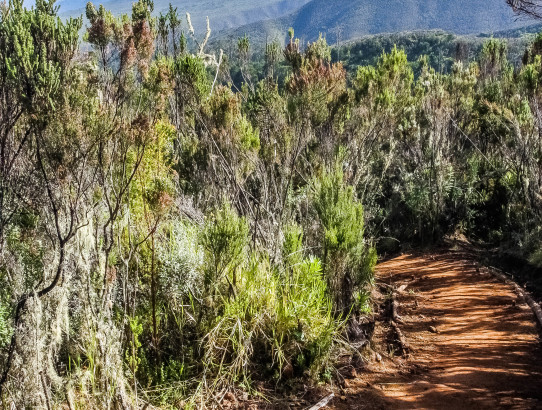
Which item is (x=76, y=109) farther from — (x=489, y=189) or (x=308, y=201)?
(x=489, y=189)

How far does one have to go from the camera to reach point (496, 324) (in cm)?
546

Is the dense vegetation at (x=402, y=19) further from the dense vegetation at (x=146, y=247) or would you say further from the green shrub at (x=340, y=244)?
the green shrub at (x=340, y=244)

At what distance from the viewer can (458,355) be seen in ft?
15.6

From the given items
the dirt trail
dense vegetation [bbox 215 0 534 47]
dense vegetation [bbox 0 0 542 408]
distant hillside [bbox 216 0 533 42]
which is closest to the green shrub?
dense vegetation [bbox 0 0 542 408]

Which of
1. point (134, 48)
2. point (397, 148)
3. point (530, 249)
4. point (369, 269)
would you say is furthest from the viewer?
point (397, 148)

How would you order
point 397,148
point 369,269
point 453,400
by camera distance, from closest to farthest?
point 453,400, point 369,269, point 397,148

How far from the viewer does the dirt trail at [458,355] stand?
389 cm

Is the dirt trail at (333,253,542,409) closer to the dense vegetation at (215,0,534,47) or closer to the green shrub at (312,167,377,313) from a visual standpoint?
the green shrub at (312,167,377,313)

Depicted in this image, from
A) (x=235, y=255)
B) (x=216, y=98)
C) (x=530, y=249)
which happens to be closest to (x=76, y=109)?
(x=235, y=255)

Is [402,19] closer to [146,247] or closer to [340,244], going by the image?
[340,244]

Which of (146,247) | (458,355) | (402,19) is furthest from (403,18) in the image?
(146,247)

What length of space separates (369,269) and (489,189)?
6.46 metres

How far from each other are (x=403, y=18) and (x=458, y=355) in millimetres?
181211

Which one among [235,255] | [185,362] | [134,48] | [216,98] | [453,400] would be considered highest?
[134,48]
